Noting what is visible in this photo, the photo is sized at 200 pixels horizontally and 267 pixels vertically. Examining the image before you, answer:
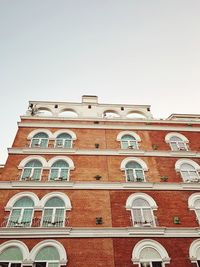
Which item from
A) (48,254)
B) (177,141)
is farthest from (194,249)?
(177,141)

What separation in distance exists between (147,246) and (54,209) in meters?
6.33

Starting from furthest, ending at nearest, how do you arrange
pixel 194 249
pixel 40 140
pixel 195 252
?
pixel 40 140 < pixel 194 249 < pixel 195 252

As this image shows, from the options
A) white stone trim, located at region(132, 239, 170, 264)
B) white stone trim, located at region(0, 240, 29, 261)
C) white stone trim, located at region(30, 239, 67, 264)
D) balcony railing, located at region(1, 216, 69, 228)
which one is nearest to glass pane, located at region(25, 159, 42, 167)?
balcony railing, located at region(1, 216, 69, 228)

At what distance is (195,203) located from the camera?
17.8 meters

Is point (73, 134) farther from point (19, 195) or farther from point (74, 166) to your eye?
point (19, 195)

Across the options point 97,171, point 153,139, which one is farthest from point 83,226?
point 153,139

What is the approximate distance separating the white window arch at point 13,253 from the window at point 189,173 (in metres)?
12.4

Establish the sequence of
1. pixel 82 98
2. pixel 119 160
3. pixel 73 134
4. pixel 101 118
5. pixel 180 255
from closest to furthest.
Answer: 1. pixel 180 255
2. pixel 119 160
3. pixel 73 134
4. pixel 101 118
5. pixel 82 98

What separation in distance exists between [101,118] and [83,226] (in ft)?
35.1

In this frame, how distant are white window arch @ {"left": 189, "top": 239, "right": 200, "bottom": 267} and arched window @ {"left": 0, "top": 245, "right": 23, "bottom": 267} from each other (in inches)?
394

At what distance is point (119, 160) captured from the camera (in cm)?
2006

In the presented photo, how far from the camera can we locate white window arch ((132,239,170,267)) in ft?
47.7

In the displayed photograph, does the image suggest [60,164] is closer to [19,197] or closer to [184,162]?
[19,197]

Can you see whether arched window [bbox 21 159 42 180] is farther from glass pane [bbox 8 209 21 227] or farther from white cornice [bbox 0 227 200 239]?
white cornice [bbox 0 227 200 239]
